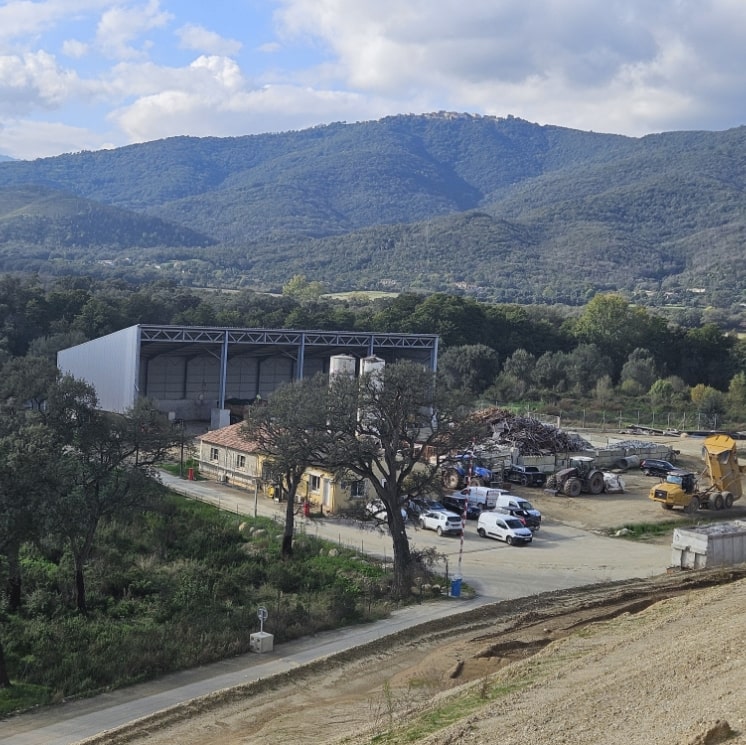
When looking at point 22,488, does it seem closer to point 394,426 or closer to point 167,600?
point 167,600

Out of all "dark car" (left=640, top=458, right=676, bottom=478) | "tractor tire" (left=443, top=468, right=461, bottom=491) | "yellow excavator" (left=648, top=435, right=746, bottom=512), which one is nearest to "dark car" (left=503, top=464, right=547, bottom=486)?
"tractor tire" (left=443, top=468, right=461, bottom=491)

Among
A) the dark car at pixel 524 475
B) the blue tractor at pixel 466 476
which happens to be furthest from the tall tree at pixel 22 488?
the dark car at pixel 524 475

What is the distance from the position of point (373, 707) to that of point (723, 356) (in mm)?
79212

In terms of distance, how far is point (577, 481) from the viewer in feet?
133

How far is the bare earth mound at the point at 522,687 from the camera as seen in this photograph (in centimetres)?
1322

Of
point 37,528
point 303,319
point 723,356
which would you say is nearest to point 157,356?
point 303,319

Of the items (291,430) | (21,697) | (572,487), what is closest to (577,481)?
(572,487)

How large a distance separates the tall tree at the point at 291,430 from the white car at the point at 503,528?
6965 mm

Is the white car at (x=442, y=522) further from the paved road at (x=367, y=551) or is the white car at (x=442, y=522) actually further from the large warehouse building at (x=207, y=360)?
the large warehouse building at (x=207, y=360)

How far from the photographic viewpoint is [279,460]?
27.5 meters

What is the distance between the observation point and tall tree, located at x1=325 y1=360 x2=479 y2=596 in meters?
25.5

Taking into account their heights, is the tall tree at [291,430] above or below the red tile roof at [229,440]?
above

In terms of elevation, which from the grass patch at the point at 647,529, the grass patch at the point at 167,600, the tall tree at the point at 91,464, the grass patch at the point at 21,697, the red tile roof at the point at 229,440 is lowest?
the grass patch at the point at 21,697

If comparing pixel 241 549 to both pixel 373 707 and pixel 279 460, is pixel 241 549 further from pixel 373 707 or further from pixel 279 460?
pixel 373 707
